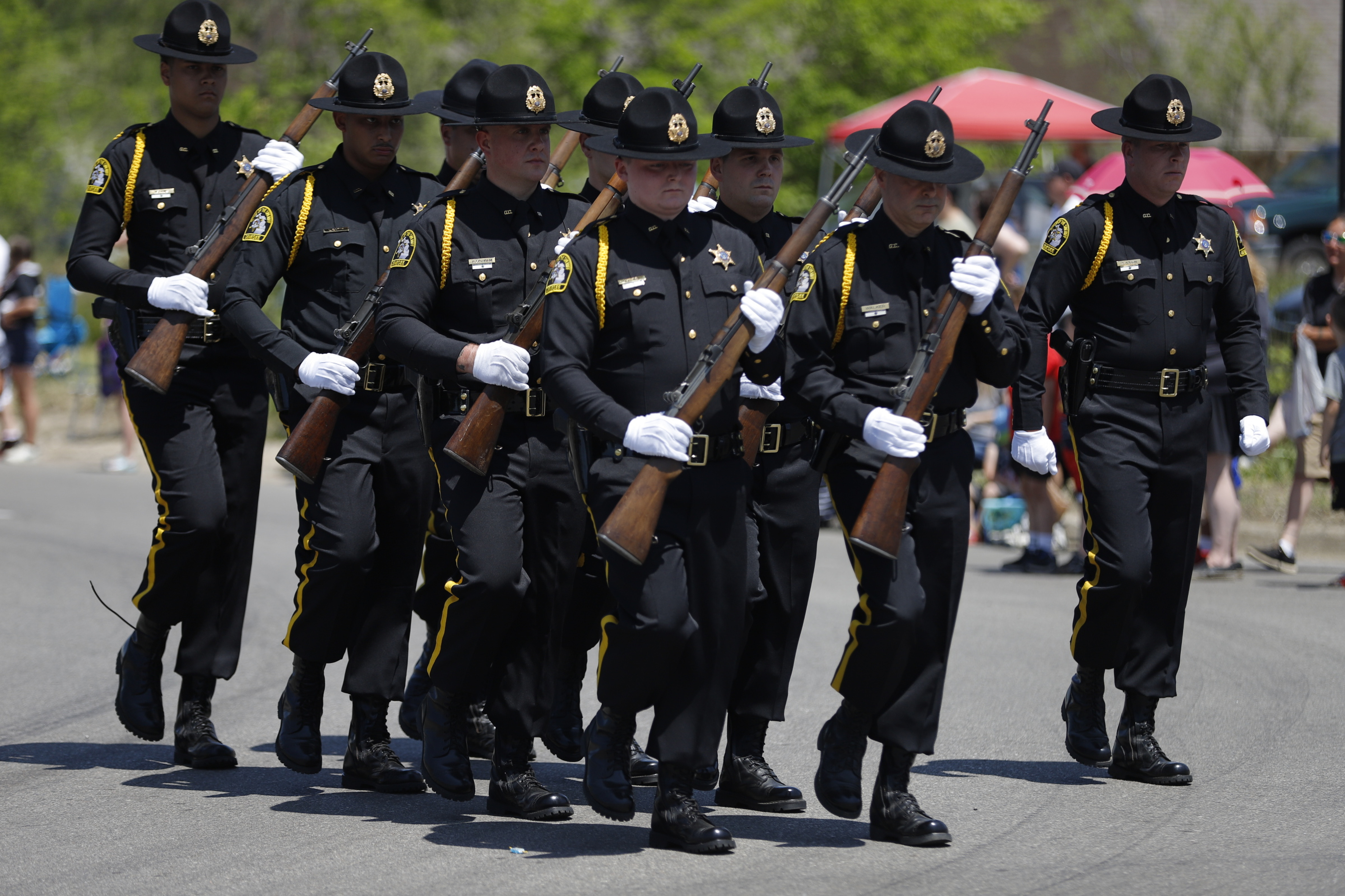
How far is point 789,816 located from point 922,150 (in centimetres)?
215

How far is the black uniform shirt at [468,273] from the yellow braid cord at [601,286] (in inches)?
19.2

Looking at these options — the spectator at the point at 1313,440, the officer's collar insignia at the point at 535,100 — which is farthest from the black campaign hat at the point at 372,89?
the spectator at the point at 1313,440

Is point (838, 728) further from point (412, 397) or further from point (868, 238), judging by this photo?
point (412, 397)

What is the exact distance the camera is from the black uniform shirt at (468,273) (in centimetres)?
581

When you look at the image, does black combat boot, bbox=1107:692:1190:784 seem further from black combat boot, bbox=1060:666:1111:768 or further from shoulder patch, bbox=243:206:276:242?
shoulder patch, bbox=243:206:276:242

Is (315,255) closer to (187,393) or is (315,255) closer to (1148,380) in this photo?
(187,393)

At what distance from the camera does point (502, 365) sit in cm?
555

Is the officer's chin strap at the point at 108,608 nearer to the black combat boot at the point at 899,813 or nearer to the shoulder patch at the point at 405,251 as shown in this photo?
the shoulder patch at the point at 405,251

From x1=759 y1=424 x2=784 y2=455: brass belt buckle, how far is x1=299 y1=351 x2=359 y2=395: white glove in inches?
53.7

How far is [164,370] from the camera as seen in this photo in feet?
21.1

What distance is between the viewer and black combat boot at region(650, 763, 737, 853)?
17.3ft

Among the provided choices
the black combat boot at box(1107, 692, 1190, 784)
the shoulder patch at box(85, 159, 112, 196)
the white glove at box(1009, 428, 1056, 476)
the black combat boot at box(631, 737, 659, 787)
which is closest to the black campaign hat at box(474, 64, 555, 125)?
the shoulder patch at box(85, 159, 112, 196)

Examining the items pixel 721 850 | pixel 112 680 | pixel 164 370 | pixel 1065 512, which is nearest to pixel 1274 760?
pixel 721 850

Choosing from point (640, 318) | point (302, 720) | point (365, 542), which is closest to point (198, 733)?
point (302, 720)
